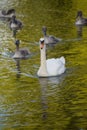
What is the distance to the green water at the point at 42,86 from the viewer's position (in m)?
22.0

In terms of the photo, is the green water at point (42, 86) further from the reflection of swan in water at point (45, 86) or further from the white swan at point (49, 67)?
the white swan at point (49, 67)

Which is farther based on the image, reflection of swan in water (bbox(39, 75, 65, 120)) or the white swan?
the white swan

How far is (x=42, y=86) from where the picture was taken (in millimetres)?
26938

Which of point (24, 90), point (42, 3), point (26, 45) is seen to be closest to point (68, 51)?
point (26, 45)

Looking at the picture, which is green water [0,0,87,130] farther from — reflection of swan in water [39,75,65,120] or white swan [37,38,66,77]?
white swan [37,38,66,77]

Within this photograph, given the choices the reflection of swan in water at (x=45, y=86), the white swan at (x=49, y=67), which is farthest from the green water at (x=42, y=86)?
the white swan at (x=49, y=67)

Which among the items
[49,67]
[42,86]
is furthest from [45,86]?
[49,67]

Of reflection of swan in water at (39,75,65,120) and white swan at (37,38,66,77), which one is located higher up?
white swan at (37,38,66,77)

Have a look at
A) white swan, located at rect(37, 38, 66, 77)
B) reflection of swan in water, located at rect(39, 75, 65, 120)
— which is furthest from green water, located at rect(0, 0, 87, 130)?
white swan, located at rect(37, 38, 66, 77)

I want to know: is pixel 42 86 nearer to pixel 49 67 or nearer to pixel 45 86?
pixel 45 86

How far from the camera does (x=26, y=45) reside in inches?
1480

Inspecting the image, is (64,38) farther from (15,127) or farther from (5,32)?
(15,127)

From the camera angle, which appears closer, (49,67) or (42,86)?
(42,86)

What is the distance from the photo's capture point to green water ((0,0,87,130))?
22.0m
